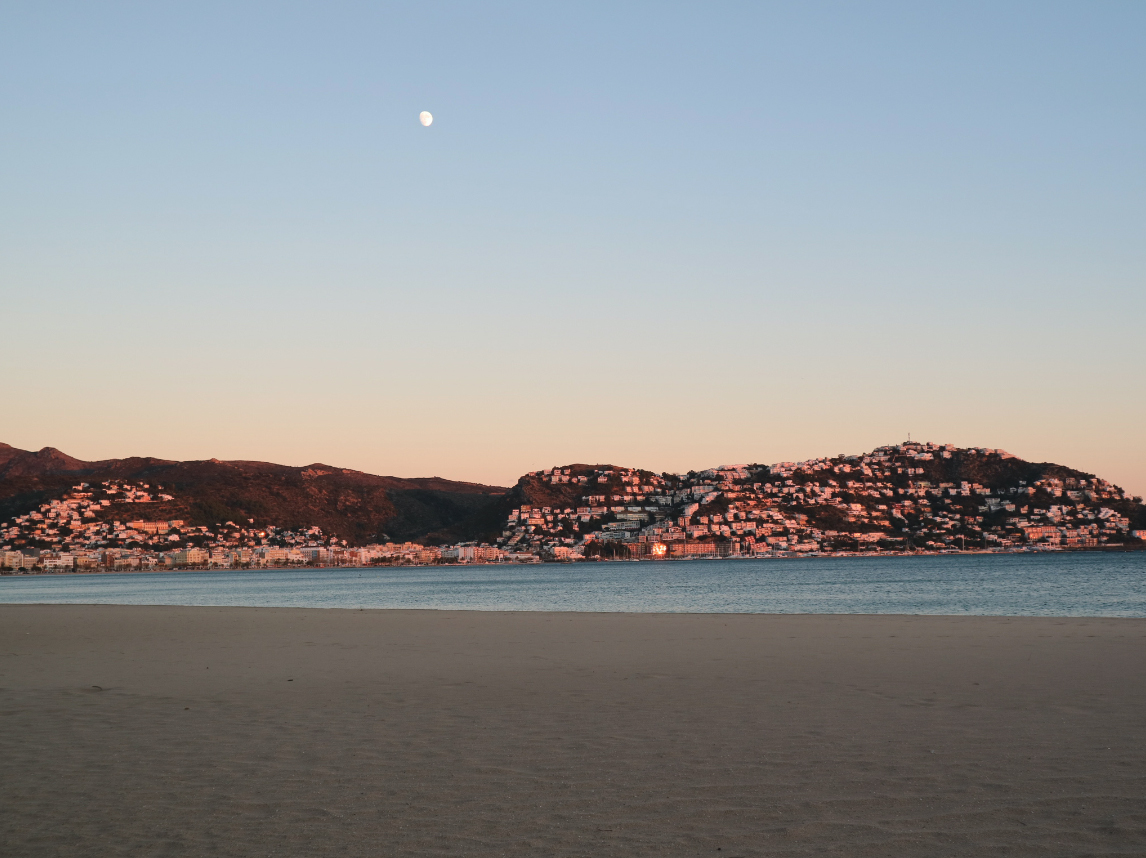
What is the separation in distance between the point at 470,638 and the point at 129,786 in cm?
1584

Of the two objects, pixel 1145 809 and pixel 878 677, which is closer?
pixel 1145 809

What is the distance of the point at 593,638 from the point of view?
76.4ft

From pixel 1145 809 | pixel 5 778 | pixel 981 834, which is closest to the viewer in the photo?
pixel 981 834

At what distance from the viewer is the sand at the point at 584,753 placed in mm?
6484

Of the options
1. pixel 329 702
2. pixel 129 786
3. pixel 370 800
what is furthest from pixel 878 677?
pixel 129 786

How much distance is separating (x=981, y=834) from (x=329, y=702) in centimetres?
877

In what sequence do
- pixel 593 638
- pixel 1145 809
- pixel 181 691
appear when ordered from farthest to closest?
pixel 593 638
pixel 181 691
pixel 1145 809

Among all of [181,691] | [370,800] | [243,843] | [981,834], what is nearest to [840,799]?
[981,834]

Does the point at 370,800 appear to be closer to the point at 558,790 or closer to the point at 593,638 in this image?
the point at 558,790

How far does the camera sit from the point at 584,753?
9.20 m

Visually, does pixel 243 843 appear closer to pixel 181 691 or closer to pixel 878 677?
pixel 181 691

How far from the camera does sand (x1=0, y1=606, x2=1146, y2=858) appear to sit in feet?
21.3

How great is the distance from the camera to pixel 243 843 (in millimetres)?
6406

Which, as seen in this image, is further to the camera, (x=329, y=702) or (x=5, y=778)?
(x=329, y=702)
